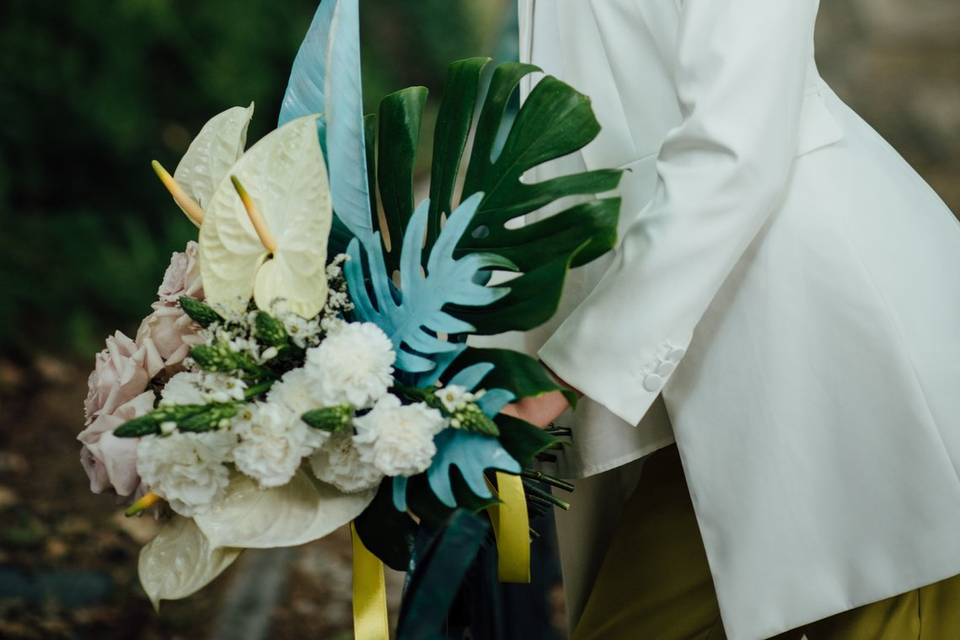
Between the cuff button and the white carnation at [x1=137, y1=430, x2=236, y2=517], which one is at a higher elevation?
the cuff button

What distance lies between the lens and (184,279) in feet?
2.46

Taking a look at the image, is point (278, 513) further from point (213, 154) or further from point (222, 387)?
point (213, 154)

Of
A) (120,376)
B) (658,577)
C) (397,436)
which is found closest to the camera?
(397,436)

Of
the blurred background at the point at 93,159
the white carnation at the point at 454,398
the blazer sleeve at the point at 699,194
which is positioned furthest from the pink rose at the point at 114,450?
the blurred background at the point at 93,159

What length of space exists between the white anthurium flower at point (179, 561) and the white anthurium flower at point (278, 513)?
2 cm

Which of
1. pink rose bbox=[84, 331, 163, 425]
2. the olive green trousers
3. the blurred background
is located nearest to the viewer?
pink rose bbox=[84, 331, 163, 425]

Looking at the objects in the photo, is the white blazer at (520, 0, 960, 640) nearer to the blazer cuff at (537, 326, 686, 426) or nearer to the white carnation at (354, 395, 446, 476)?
the blazer cuff at (537, 326, 686, 426)

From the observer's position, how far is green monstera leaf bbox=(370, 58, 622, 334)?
646mm

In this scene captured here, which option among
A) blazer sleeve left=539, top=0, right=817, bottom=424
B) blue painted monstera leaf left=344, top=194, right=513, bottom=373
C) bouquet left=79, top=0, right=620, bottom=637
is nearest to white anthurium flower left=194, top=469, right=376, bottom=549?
bouquet left=79, top=0, right=620, bottom=637

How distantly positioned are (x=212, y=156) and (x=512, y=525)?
1.24ft

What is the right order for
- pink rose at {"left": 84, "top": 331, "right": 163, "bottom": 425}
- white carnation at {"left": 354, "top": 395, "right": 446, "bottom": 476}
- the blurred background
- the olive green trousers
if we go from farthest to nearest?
the blurred background < the olive green trousers < pink rose at {"left": 84, "top": 331, "right": 163, "bottom": 425} < white carnation at {"left": 354, "top": 395, "right": 446, "bottom": 476}

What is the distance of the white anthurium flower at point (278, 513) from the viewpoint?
617mm

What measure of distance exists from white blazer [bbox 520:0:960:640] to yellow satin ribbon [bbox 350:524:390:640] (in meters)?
0.21

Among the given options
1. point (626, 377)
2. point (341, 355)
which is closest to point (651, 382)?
point (626, 377)
